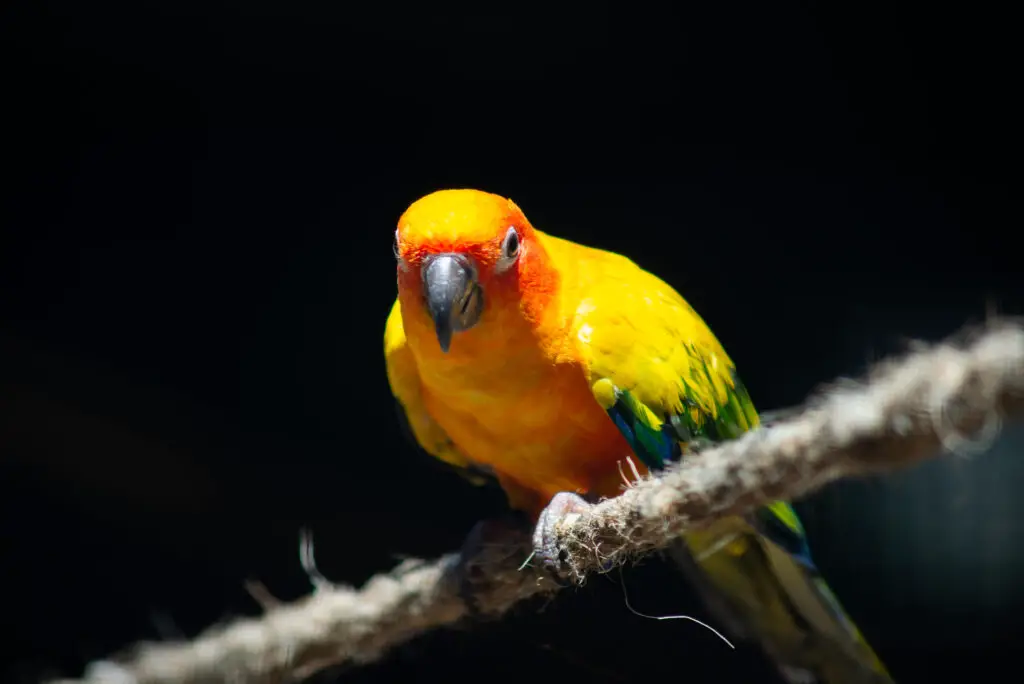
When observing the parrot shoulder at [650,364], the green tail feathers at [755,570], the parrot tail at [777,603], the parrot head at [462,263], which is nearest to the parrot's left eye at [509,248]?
the parrot head at [462,263]

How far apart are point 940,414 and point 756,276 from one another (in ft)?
4.65

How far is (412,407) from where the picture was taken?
1528mm

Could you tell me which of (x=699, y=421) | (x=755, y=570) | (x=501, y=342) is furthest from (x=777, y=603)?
(x=501, y=342)

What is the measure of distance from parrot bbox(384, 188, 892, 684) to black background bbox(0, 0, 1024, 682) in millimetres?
280

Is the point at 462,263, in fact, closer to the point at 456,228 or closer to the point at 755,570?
the point at 456,228

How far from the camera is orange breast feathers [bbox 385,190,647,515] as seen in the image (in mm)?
1222

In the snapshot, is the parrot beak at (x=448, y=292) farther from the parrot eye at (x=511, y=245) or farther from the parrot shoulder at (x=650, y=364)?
the parrot shoulder at (x=650, y=364)

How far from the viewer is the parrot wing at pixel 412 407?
148cm

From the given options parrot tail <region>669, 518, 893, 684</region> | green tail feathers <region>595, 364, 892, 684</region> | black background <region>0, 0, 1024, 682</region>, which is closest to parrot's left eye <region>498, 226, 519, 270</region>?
green tail feathers <region>595, 364, 892, 684</region>

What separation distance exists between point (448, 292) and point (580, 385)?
0.87 ft

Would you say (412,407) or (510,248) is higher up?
(510,248)

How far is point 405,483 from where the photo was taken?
224 centimetres

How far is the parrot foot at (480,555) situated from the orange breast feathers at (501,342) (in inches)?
4.1

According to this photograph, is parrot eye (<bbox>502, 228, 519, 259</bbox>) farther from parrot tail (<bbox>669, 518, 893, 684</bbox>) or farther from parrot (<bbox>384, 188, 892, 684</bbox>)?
parrot tail (<bbox>669, 518, 893, 684</bbox>)
